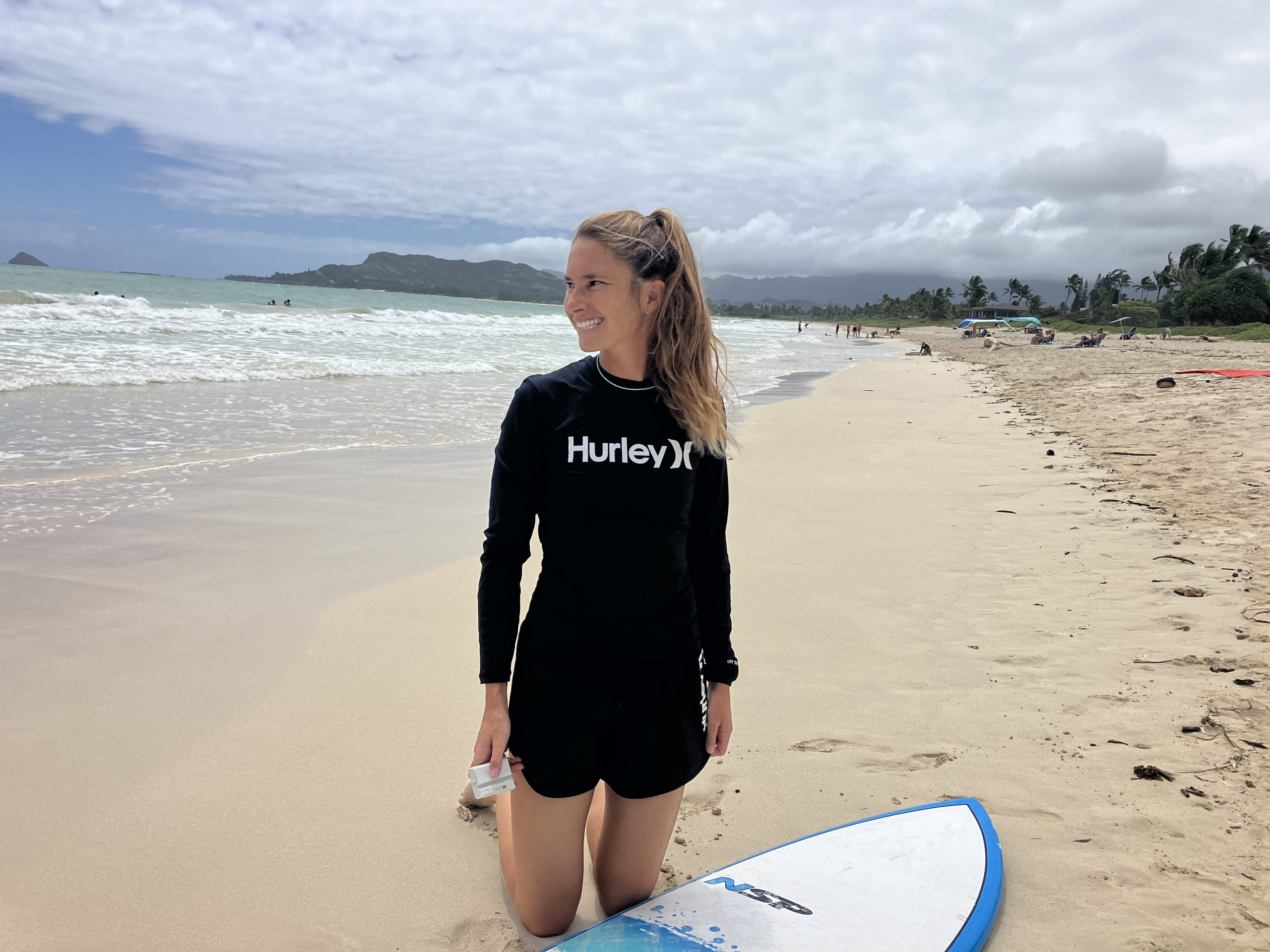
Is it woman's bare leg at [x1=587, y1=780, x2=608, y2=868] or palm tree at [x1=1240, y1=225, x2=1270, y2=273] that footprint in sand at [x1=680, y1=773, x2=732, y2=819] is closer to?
woman's bare leg at [x1=587, y1=780, x2=608, y2=868]

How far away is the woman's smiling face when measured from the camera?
1.85 m

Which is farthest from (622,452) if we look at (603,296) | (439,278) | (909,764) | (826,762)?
(439,278)

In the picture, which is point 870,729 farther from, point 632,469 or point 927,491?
point 927,491

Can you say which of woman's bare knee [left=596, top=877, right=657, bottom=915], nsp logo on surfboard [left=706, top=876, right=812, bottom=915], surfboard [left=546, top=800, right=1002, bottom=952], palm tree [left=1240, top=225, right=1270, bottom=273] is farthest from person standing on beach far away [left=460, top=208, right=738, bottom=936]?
palm tree [left=1240, top=225, right=1270, bottom=273]

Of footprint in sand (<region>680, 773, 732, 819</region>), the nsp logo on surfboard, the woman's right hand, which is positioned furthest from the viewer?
footprint in sand (<region>680, 773, 732, 819</region>)

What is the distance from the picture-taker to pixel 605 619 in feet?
6.01

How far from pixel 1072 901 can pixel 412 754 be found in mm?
Result: 2240

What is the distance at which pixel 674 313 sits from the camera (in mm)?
1932

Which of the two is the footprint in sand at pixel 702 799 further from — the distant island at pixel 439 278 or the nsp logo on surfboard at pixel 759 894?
the distant island at pixel 439 278

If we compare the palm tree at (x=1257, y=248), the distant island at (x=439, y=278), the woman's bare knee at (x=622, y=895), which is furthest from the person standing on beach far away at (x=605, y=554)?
the distant island at (x=439, y=278)

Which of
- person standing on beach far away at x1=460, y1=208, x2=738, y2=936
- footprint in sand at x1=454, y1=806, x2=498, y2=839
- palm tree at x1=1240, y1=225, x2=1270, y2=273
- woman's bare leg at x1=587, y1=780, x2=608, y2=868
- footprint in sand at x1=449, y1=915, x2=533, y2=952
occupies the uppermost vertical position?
palm tree at x1=1240, y1=225, x2=1270, y2=273

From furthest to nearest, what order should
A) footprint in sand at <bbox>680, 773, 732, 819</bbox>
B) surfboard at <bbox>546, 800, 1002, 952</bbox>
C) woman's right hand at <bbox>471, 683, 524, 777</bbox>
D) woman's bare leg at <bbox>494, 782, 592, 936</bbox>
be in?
1. footprint in sand at <bbox>680, 773, 732, 819</bbox>
2. surfboard at <bbox>546, 800, 1002, 952</bbox>
3. woman's bare leg at <bbox>494, 782, 592, 936</bbox>
4. woman's right hand at <bbox>471, 683, 524, 777</bbox>

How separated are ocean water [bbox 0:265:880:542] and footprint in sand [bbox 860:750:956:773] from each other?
3601 millimetres

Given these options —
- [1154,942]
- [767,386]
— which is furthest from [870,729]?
[767,386]
